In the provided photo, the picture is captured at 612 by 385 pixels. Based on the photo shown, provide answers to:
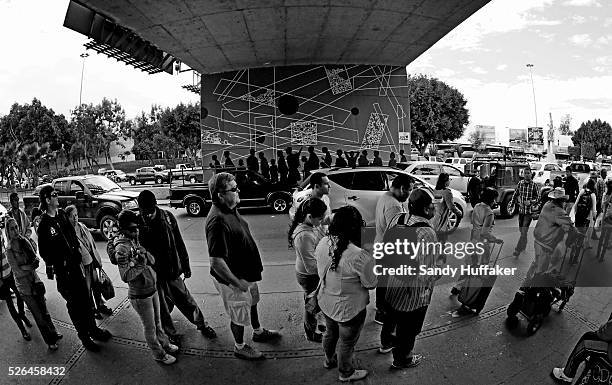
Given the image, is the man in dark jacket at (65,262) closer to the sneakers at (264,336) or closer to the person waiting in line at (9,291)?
the person waiting in line at (9,291)

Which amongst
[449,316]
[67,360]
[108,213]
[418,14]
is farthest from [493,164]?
[67,360]

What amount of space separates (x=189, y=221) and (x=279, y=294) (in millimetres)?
7230

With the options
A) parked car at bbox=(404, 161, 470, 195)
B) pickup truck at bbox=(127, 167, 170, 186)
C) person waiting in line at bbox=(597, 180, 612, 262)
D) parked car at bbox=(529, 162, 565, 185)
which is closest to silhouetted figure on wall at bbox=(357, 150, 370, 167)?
parked car at bbox=(404, 161, 470, 195)

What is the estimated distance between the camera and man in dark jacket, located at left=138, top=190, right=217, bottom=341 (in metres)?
4.13

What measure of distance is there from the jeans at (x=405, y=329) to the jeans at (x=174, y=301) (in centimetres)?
215

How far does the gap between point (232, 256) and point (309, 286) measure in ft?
3.00

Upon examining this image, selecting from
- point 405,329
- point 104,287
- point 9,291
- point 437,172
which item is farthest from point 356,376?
point 437,172

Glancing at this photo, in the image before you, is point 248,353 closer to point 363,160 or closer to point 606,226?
point 606,226

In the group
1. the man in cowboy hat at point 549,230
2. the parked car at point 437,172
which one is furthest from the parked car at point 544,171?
the man in cowboy hat at point 549,230

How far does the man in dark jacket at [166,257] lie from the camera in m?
4.13

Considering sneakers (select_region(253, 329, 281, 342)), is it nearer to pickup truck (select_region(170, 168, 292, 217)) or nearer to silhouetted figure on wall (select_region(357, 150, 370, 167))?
pickup truck (select_region(170, 168, 292, 217))

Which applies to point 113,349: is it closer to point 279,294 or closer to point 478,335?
point 279,294

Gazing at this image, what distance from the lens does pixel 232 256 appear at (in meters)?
3.78

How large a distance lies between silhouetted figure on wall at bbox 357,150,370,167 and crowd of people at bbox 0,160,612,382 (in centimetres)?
1164
